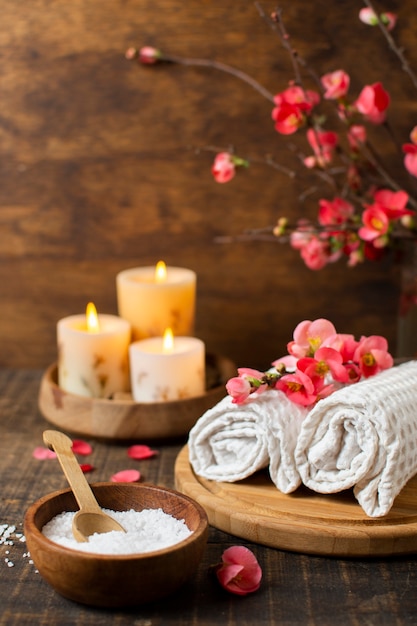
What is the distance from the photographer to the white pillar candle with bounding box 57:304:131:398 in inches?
46.2

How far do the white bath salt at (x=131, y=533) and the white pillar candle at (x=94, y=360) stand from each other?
351 mm

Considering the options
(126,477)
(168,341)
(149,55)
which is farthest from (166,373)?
(149,55)

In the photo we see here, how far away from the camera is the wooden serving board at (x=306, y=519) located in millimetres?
832

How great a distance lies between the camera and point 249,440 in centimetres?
92

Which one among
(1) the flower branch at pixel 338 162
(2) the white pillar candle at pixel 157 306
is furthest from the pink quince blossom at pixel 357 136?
(2) the white pillar candle at pixel 157 306

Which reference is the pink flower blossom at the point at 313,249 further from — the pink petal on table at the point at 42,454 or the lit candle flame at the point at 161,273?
the pink petal on table at the point at 42,454

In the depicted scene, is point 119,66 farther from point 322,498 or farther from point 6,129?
point 322,498

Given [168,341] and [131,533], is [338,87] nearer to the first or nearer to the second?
[168,341]

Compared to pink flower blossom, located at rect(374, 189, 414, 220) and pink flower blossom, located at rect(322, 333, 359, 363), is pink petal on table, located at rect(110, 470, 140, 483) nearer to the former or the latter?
pink flower blossom, located at rect(322, 333, 359, 363)

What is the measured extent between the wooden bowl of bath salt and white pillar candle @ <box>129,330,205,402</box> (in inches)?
11.7

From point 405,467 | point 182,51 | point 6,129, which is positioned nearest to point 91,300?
point 6,129

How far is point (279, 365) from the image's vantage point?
0.94 meters

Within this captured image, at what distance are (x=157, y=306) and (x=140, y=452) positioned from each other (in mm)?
234

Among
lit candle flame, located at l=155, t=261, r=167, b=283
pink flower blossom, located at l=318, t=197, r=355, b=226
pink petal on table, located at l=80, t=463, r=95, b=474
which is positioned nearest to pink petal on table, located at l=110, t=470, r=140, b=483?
pink petal on table, located at l=80, t=463, r=95, b=474
